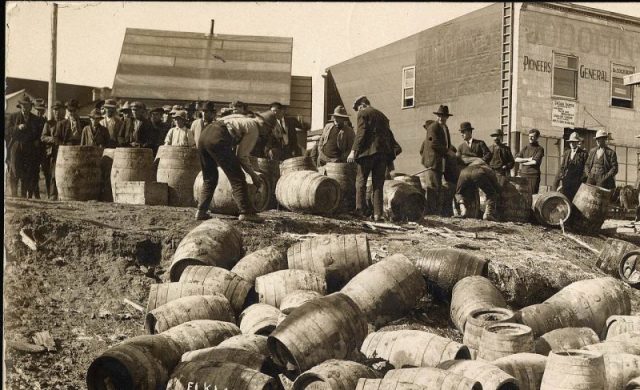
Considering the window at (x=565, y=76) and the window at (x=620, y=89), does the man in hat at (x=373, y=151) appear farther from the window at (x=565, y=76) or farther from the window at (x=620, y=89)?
the window at (x=620, y=89)

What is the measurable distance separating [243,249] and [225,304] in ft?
7.00

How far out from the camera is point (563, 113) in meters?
20.5

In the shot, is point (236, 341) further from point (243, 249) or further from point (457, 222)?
point (457, 222)

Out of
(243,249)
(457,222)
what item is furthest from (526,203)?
(243,249)

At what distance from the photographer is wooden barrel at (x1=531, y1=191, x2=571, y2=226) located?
12227 millimetres

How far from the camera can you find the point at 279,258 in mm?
8328

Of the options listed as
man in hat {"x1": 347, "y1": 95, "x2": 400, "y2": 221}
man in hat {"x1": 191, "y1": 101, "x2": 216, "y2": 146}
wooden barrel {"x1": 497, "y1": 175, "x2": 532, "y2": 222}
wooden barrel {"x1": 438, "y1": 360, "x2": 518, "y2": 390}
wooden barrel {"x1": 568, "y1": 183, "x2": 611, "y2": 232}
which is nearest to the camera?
wooden barrel {"x1": 438, "y1": 360, "x2": 518, "y2": 390}

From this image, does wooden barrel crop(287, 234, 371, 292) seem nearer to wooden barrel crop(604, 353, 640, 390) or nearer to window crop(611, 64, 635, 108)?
wooden barrel crop(604, 353, 640, 390)

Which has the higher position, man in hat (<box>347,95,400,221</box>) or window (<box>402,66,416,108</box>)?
window (<box>402,66,416,108</box>)

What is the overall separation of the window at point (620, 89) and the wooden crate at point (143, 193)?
15.3 metres

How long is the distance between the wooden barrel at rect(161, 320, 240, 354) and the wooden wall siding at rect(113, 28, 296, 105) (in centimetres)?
1485

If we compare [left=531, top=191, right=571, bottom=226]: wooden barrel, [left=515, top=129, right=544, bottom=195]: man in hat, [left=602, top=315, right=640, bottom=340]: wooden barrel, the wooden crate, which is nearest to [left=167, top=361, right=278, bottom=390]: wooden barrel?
[left=602, top=315, right=640, bottom=340]: wooden barrel

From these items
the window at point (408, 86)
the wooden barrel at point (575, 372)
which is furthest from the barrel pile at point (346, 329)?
the window at point (408, 86)

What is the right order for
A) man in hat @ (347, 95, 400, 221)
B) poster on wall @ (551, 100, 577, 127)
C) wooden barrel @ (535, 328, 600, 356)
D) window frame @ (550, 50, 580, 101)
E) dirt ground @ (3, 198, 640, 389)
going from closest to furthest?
wooden barrel @ (535, 328, 600, 356) < dirt ground @ (3, 198, 640, 389) < man in hat @ (347, 95, 400, 221) < window frame @ (550, 50, 580, 101) < poster on wall @ (551, 100, 577, 127)
